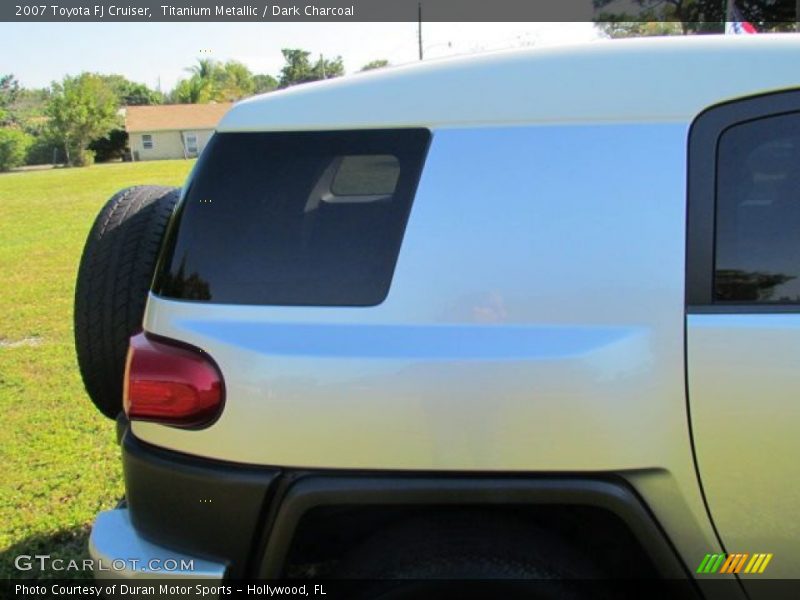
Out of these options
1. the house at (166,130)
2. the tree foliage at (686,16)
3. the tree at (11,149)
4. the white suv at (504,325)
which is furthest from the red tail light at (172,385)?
the house at (166,130)

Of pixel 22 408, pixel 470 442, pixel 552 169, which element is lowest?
pixel 22 408

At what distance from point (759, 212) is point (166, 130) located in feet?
204

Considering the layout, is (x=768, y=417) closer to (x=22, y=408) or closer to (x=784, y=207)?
(x=784, y=207)

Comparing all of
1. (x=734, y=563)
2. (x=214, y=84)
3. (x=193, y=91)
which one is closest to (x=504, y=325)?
(x=734, y=563)

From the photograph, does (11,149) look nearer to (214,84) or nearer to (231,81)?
(214,84)

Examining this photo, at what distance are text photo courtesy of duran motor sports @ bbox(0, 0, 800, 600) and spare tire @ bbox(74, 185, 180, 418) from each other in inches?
19.8

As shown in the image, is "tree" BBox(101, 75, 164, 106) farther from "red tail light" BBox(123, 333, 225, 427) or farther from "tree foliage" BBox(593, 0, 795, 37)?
"red tail light" BBox(123, 333, 225, 427)

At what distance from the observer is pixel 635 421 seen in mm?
1461

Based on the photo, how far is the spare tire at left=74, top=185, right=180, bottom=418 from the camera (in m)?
2.13

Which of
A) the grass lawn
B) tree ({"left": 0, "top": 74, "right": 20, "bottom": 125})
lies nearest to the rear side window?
the grass lawn

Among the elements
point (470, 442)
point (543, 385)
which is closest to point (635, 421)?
point (543, 385)

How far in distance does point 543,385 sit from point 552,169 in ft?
1.66

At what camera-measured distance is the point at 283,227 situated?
1.62 metres

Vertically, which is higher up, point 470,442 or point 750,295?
point 750,295
